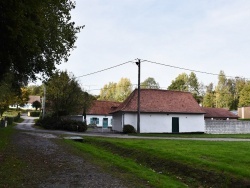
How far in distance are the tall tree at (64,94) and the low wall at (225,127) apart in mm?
18694

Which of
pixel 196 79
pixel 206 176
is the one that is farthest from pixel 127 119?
pixel 196 79

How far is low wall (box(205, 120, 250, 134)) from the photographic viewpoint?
129 ft

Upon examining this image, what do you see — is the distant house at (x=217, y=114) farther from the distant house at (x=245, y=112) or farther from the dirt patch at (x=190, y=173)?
the dirt patch at (x=190, y=173)

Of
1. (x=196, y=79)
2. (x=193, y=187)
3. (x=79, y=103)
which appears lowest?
(x=193, y=187)

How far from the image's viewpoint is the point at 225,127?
128 ft

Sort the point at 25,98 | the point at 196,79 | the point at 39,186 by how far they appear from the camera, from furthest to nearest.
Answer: the point at 25,98 → the point at 196,79 → the point at 39,186

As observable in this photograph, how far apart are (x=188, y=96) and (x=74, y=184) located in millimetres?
36788

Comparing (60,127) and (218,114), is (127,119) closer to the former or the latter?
(60,127)

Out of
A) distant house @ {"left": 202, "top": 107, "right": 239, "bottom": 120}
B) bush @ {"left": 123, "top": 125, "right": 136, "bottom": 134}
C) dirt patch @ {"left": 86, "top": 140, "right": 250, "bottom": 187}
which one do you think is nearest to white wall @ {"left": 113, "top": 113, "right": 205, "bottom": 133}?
bush @ {"left": 123, "top": 125, "right": 136, "bottom": 134}

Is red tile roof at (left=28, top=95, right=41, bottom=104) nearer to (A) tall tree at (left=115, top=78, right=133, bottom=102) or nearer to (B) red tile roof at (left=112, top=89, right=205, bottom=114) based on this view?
(A) tall tree at (left=115, top=78, right=133, bottom=102)

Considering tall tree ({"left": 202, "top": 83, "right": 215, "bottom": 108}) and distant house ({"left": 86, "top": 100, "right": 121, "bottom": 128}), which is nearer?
distant house ({"left": 86, "top": 100, "right": 121, "bottom": 128})

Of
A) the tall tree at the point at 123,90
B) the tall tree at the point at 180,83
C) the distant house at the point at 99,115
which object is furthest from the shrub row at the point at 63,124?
the tall tree at the point at 123,90

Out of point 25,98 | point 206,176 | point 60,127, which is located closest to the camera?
point 206,176

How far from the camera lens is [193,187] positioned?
990 centimetres
